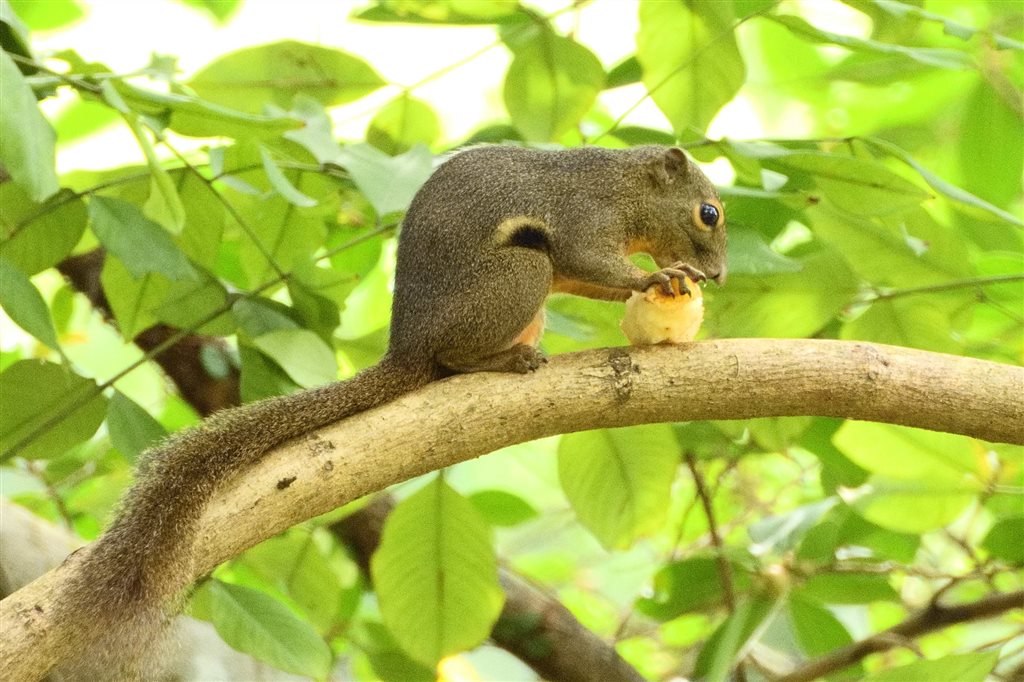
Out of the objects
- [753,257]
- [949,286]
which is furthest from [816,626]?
[753,257]

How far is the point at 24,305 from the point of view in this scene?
1.71 metres

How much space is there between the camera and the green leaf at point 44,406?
1957 millimetres

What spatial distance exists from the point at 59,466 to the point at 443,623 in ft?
3.40

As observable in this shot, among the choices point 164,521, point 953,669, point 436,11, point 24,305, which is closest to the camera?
point 164,521

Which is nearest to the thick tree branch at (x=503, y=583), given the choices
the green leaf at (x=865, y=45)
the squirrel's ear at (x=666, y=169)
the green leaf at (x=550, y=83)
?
the green leaf at (x=550, y=83)

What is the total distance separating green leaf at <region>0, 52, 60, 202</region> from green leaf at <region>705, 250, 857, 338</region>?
1304mm

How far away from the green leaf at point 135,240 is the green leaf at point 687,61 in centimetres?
97

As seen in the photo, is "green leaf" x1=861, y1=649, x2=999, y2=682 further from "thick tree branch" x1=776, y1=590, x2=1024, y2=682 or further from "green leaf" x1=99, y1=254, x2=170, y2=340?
"green leaf" x1=99, y1=254, x2=170, y2=340

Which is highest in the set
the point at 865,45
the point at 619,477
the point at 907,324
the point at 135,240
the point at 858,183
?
the point at 865,45

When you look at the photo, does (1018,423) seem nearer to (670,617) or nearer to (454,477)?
(670,617)

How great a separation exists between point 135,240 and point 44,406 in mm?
383

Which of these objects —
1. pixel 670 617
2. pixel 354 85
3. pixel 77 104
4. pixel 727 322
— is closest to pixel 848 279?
pixel 727 322

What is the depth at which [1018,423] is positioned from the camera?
180 centimetres

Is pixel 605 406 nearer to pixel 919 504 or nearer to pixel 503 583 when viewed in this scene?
pixel 919 504
